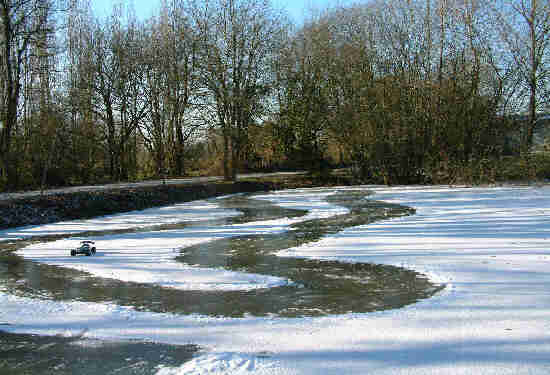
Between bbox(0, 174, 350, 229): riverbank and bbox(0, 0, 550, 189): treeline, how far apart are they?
3.08 m

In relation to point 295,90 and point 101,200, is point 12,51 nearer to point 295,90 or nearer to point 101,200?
point 101,200

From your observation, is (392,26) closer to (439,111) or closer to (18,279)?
(439,111)

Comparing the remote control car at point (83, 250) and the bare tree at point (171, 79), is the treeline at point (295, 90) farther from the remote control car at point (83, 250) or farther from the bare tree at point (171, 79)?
the remote control car at point (83, 250)

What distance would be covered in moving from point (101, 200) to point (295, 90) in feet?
55.3

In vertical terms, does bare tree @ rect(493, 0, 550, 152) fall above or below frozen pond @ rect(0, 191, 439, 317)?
above

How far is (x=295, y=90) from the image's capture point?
31625 mm

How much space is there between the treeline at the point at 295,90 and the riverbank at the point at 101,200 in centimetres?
308

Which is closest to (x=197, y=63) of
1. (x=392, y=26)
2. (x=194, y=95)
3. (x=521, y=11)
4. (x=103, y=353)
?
(x=194, y=95)

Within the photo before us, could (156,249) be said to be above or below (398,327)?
above

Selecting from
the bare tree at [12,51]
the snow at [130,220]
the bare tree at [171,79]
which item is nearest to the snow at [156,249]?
the snow at [130,220]

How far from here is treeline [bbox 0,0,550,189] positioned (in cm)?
2547

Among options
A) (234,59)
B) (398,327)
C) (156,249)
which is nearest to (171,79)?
(234,59)

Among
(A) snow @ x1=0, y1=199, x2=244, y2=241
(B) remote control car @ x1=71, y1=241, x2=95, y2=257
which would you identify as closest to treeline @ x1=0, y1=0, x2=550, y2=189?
(A) snow @ x1=0, y1=199, x2=244, y2=241

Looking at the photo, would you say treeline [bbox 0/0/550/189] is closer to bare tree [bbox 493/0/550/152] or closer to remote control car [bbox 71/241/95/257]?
bare tree [bbox 493/0/550/152]
